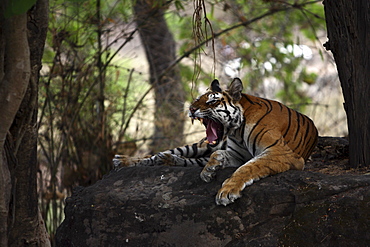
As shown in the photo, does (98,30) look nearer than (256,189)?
No

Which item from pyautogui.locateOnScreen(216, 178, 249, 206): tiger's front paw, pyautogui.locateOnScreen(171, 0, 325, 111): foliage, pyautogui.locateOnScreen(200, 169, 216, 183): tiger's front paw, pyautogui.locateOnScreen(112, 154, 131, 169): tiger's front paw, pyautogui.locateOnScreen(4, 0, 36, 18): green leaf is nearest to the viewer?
pyautogui.locateOnScreen(4, 0, 36, 18): green leaf

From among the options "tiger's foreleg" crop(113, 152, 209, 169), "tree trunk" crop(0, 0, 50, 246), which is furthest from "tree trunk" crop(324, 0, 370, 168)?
"tree trunk" crop(0, 0, 50, 246)

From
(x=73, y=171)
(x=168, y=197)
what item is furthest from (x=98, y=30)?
(x=168, y=197)

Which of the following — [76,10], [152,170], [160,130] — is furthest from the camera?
[160,130]

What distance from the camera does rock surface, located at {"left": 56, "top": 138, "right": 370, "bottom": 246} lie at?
2.70 m

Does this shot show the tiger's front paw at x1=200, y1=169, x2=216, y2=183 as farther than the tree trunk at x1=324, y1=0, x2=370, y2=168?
No

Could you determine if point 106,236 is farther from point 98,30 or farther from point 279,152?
point 98,30

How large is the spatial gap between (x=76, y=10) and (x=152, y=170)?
2257 millimetres

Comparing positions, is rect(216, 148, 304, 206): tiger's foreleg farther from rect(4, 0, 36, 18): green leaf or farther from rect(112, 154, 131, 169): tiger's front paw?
rect(4, 0, 36, 18): green leaf

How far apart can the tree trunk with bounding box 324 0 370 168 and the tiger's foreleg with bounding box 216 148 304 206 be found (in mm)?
515

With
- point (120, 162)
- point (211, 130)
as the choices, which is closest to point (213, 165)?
point (211, 130)

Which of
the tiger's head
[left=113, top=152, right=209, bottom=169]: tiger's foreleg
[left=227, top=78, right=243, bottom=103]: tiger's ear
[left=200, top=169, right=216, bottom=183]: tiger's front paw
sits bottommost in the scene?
[left=200, top=169, right=216, bottom=183]: tiger's front paw

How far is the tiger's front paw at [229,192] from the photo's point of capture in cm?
281

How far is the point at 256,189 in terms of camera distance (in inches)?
112
